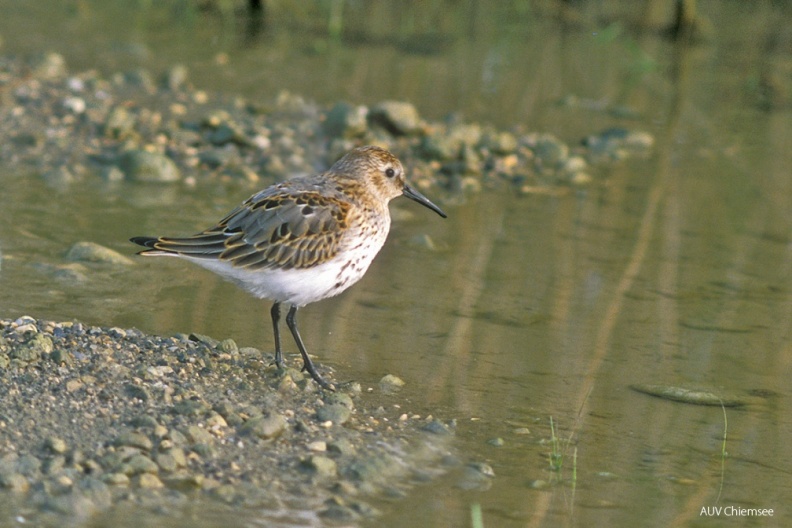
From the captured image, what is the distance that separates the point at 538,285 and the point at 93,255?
3.24 meters

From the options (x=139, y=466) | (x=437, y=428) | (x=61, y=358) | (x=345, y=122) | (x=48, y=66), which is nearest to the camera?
(x=139, y=466)

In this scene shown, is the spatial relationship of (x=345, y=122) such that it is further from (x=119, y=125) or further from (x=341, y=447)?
(x=341, y=447)

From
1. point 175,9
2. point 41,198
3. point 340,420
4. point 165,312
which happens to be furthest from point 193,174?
Result: point 175,9

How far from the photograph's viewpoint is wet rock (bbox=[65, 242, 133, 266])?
844 centimetres

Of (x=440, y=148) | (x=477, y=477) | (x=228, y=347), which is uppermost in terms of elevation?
(x=440, y=148)

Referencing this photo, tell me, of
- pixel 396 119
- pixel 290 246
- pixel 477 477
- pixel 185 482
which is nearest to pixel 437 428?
pixel 477 477

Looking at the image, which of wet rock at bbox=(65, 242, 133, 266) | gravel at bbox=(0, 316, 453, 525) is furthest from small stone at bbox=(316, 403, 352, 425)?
wet rock at bbox=(65, 242, 133, 266)

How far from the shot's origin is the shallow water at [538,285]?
20.0 feet

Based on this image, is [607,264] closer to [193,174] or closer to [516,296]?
[516,296]

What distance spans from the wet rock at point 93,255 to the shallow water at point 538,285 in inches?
6.4

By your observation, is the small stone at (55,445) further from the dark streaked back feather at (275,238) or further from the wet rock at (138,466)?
the dark streaked back feather at (275,238)

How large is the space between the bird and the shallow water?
1.85 feet

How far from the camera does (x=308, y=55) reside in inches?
605

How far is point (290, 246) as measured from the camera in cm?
679
